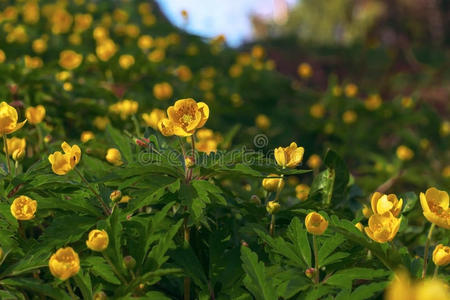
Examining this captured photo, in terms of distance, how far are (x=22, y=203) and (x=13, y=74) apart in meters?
1.66

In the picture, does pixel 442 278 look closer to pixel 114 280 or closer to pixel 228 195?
pixel 228 195

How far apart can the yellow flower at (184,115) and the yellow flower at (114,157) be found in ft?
1.07

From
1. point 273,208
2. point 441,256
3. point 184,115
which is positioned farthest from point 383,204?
point 184,115

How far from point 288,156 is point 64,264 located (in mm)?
767

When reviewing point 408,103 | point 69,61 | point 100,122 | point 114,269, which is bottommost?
point 408,103

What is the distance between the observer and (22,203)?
1435 mm

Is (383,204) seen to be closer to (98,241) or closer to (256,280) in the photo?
(256,280)

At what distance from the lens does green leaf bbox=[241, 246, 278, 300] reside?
130cm

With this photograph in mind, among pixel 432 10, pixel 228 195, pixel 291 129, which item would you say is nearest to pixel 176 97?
pixel 291 129

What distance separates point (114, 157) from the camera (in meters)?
1.88

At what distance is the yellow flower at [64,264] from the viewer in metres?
1.20

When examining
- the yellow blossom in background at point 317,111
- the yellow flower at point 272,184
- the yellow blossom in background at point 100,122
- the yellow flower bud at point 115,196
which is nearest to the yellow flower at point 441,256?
the yellow flower at point 272,184

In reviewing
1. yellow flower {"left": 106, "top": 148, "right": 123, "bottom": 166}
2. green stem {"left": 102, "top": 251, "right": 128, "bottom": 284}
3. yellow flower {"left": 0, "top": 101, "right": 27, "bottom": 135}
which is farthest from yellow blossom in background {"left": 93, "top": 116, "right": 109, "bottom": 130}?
green stem {"left": 102, "top": 251, "right": 128, "bottom": 284}

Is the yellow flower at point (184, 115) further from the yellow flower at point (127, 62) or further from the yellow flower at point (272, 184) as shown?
the yellow flower at point (127, 62)
